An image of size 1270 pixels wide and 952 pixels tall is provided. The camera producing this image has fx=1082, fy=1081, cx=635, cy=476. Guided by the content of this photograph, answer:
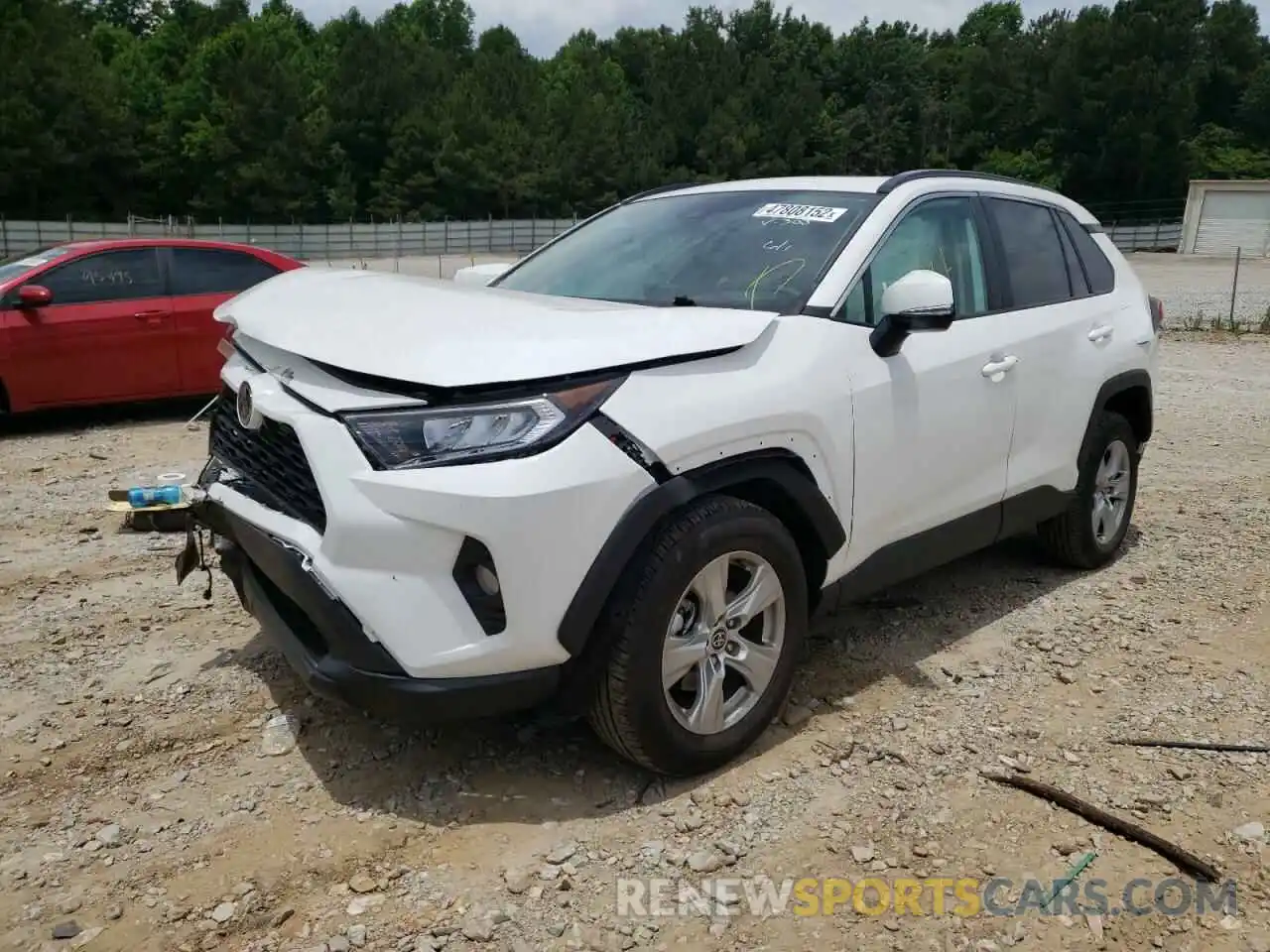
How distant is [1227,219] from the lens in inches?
1676

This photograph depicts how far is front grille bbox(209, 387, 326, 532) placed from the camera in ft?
9.39

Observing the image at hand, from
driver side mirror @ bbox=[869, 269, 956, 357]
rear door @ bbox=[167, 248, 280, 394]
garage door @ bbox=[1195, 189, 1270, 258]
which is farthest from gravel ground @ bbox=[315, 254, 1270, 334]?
driver side mirror @ bbox=[869, 269, 956, 357]

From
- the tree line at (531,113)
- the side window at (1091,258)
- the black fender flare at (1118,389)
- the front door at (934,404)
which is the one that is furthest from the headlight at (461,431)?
the tree line at (531,113)

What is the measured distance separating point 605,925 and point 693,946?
22cm

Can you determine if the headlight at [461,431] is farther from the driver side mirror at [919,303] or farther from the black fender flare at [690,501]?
the driver side mirror at [919,303]

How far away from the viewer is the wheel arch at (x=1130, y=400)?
15.5ft

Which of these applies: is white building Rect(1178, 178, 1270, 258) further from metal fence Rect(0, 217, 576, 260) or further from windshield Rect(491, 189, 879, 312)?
windshield Rect(491, 189, 879, 312)

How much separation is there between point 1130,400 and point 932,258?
1735 mm

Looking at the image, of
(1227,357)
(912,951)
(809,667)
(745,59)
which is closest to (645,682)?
(912,951)

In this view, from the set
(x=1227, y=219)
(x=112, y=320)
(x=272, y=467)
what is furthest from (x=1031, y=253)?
(x=1227, y=219)

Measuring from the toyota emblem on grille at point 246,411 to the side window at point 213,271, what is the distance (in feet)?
19.0

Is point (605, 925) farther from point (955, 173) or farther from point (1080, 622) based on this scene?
point (955, 173)

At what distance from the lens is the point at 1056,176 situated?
6731 cm

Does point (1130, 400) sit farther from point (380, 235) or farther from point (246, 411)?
point (380, 235)
